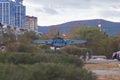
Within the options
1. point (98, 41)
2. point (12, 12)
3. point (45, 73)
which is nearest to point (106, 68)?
point (45, 73)

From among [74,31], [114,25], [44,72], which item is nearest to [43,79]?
[44,72]

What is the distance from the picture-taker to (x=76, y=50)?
60.7 m

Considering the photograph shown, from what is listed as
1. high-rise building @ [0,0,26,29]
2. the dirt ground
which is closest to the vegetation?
high-rise building @ [0,0,26,29]

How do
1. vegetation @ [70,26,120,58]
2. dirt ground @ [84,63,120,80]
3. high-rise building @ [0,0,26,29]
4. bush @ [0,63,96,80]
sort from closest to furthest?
bush @ [0,63,96,80]
dirt ground @ [84,63,120,80]
vegetation @ [70,26,120,58]
high-rise building @ [0,0,26,29]

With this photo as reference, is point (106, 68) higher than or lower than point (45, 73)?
lower

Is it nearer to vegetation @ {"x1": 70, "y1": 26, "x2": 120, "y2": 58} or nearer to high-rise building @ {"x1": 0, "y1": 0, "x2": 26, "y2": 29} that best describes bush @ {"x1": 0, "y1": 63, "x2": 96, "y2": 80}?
vegetation @ {"x1": 70, "y1": 26, "x2": 120, "y2": 58}

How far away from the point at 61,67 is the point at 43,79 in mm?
774

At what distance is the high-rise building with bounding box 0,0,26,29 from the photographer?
495 ft

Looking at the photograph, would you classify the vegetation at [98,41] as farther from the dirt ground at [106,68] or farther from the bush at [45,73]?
the bush at [45,73]

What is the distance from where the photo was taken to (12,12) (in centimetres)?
15400

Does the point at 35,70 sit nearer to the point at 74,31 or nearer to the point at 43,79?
the point at 43,79

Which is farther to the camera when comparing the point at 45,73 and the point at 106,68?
the point at 106,68

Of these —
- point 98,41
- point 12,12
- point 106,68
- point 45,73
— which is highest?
point 12,12

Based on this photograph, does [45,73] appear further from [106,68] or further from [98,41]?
[98,41]
